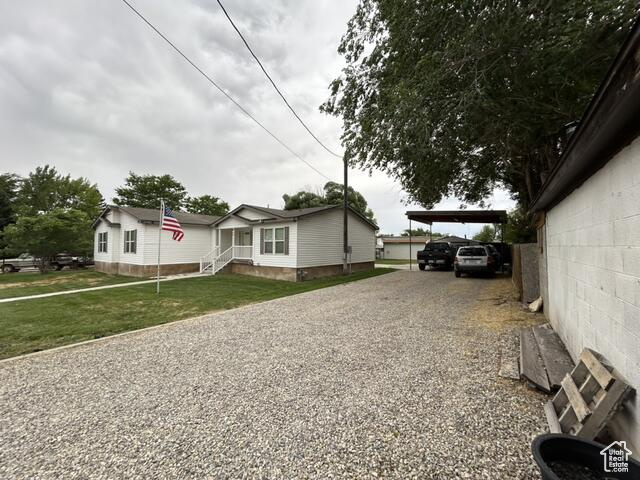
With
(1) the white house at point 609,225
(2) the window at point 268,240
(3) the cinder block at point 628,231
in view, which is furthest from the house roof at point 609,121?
(2) the window at point 268,240

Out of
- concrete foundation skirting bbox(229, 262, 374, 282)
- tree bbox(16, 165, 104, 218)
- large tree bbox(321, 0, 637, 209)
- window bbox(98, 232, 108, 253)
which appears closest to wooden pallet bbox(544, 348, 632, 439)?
large tree bbox(321, 0, 637, 209)

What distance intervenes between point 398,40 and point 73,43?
29.4 ft

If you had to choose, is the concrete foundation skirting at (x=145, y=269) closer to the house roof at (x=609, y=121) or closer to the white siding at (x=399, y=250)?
the house roof at (x=609, y=121)

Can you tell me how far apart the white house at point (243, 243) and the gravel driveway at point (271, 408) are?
9715 millimetres

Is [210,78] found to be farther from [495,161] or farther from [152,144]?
[495,161]

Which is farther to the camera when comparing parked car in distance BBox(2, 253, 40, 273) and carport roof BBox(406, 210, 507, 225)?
parked car in distance BBox(2, 253, 40, 273)

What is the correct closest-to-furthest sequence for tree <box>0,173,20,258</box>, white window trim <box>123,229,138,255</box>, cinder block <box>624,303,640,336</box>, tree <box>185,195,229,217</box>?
cinder block <box>624,303,640,336</box> → white window trim <box>123,229,138,255</box> → tree <box>0,173,20,258</box> → tree <box>185,195,229,217</box>

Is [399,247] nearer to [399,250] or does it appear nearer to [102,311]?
[399,250]

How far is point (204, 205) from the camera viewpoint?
133ft

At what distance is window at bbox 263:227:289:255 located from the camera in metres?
15.0

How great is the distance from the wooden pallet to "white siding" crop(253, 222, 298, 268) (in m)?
12.2

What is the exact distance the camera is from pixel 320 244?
15867mm

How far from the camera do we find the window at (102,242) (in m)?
19.3

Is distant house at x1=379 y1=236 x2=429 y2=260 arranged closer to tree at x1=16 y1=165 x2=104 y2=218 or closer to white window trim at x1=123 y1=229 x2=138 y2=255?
white window trim at x1=123 y1=229 x2=138 y2=255
